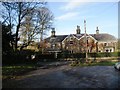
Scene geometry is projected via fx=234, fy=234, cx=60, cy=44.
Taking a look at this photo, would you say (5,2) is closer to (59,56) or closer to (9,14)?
(9,14)

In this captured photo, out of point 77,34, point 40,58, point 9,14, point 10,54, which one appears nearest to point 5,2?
point 9,14

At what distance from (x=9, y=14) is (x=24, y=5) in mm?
3342

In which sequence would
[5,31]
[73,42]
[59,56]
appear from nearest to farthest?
1. [5,31]
2. [59,56]
3. [73,42]

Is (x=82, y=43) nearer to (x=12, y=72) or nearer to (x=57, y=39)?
(x=57, y=39)

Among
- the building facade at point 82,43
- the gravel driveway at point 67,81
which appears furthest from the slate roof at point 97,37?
the gravel driveway at point 67,81

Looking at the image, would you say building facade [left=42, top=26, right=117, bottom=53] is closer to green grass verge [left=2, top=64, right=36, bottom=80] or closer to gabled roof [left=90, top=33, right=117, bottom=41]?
gabled roof [left=90, top=33, right=117, bottom=41]

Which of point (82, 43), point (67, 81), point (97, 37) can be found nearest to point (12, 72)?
point (67, 81)

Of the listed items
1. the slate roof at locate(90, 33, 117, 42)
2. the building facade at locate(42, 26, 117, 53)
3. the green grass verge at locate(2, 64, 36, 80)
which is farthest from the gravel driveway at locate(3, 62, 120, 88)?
the slate roof at locate(90, 33, 117, 42)

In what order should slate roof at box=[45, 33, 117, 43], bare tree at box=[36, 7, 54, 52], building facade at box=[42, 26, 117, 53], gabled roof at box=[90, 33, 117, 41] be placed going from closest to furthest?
1. bare tree at box=[36, 7, 54, 52]
2. building facade at box=[42, 26, 117, 53]
3. gabled roof at box=[90, 33, 117, 41]
4. slate roof at box=[45, 33, 117, 43]

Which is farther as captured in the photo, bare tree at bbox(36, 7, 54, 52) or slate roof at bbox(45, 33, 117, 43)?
slate roof at bbox(45, 33, 117, 43)

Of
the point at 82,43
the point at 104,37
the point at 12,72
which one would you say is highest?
the point at 104,37

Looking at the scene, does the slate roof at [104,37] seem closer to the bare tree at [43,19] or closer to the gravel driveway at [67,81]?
the bare tree at [43,19]

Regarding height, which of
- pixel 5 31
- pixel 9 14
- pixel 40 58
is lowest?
pixel 40 58

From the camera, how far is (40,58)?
58.7 meters
